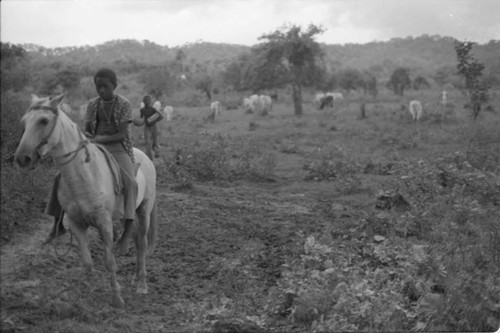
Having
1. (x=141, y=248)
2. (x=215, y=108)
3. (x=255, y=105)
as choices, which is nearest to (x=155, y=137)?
(x=141, y=248)

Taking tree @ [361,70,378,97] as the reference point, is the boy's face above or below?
above

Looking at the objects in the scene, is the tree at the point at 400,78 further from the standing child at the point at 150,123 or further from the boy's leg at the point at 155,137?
the standing child at the point at 150,123

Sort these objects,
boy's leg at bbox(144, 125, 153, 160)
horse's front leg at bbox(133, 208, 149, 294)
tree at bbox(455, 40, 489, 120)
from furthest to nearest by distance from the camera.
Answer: tree at bbox(455, 40, 489, 120) < boy's leg at bbox(144, 125, 153, 160) < horse's front leg at bbox(133, 208, 149, 294)

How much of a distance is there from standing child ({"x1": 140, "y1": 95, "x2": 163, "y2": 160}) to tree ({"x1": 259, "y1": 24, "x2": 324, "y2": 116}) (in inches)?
706

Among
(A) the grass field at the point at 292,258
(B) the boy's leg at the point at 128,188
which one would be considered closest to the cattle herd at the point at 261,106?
(A) the grass field at the point at 292,258

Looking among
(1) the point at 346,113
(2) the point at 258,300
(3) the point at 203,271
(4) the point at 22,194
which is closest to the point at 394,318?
(2) the point at 258,300

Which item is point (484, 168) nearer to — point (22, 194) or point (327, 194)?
point (327, 194)

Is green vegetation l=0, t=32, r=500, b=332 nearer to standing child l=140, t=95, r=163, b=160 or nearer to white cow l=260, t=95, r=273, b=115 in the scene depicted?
standing child l=140, t=95, r=163, b=160

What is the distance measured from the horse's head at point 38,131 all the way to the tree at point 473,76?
16.8m

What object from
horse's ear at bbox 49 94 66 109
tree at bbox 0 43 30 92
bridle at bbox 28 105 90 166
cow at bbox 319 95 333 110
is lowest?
cow at bbox 319 95 333 110

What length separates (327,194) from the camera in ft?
34.0

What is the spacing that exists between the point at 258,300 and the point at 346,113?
24.2 meters

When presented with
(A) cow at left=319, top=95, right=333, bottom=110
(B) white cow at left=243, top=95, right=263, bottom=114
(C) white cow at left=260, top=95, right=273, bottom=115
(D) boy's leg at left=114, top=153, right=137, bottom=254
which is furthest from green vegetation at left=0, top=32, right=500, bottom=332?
(A) cow at left=319, top=95, right=333, bottom=110

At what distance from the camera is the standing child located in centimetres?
1111
